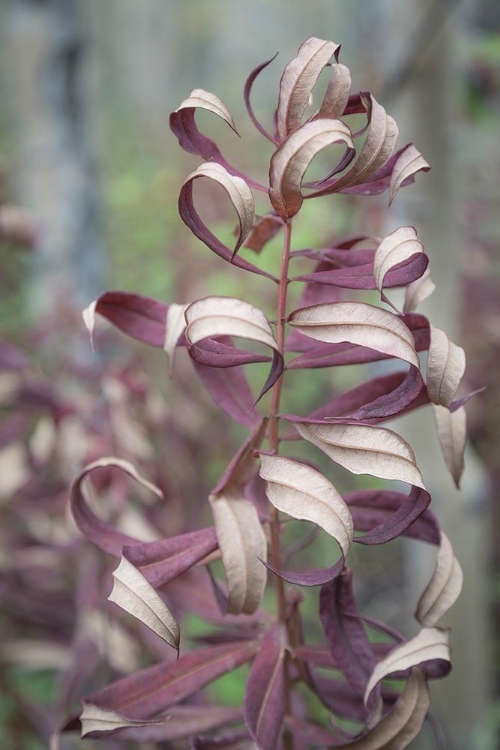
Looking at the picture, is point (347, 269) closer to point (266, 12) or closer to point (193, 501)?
point (193, 501)

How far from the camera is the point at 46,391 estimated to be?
104 cm

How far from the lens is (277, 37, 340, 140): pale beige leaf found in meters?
0.45

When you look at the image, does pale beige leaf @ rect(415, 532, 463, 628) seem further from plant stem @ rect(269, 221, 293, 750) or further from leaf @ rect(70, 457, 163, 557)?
leaf @ rect(70, 457, 163, 557)

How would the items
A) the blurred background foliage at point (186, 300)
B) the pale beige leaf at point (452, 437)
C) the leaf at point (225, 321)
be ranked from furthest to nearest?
1. the blurred background foliage at point (186, 300)
2. the pale beige leaf at point (452, 437)
3. the leaf at point (225, 321)

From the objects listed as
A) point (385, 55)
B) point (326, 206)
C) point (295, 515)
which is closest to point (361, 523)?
point (295, 515)

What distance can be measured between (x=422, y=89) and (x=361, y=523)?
0.92 meters

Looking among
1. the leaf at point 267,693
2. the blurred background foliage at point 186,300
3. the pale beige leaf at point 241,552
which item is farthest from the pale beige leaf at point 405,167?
the blurred background foliage at point 186,300

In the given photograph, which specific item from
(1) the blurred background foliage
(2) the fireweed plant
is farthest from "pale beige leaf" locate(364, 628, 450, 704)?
(1) the blurred background foliage

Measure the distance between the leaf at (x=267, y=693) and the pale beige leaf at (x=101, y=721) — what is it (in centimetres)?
7

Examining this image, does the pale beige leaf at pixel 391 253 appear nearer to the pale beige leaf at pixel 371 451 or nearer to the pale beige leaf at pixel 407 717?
the pale beige leaf at pixel 371 451

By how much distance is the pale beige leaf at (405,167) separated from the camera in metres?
0.46

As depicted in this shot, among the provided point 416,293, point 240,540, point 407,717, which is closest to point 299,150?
point 416,293

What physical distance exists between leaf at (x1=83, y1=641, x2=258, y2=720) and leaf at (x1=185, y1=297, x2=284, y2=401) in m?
0.29

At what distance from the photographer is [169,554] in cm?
51
